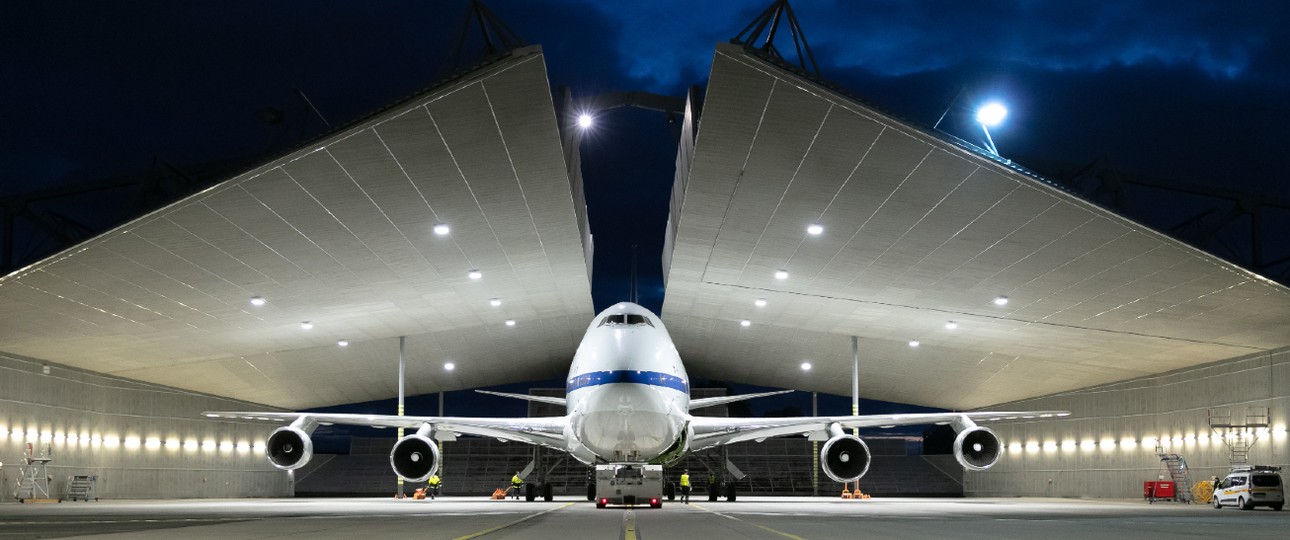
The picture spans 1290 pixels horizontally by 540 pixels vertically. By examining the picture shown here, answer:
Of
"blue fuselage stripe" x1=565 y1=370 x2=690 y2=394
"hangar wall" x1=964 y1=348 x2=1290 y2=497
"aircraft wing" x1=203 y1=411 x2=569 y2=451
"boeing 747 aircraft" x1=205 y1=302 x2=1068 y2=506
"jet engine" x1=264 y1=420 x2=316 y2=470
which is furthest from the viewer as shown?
"hangar wall" x1=964 y1=348 x2=1290 y2=497

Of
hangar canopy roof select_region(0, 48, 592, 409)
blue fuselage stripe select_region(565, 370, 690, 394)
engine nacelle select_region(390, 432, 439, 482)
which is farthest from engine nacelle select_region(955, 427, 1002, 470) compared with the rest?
engine nacelle select_region(390, 432, 439, 482)

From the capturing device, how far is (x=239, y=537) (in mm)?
10461

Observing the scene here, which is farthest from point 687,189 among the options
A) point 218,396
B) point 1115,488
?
point 218,396

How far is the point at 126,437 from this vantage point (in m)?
34.8

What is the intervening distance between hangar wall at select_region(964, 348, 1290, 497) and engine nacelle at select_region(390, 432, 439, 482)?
21.8 metres

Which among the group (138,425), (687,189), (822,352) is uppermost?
(687,189)

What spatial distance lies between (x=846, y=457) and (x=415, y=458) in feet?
33.9

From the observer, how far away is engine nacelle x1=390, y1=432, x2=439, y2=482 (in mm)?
24109

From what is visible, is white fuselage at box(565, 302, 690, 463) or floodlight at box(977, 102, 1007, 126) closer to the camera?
floodlight at box(977, 102, 1007, 126)

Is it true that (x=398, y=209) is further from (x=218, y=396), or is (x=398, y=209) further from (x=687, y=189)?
(x=218, y=396)

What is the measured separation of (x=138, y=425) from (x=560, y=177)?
22.5 metres

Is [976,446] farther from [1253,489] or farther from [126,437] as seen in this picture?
[126,437]

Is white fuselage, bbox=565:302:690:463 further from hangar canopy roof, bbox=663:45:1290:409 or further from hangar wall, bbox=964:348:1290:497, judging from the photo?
hangar wall, bbox=964:348:1290:497

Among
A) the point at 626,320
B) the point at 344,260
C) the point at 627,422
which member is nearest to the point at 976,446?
the point at 627,422
